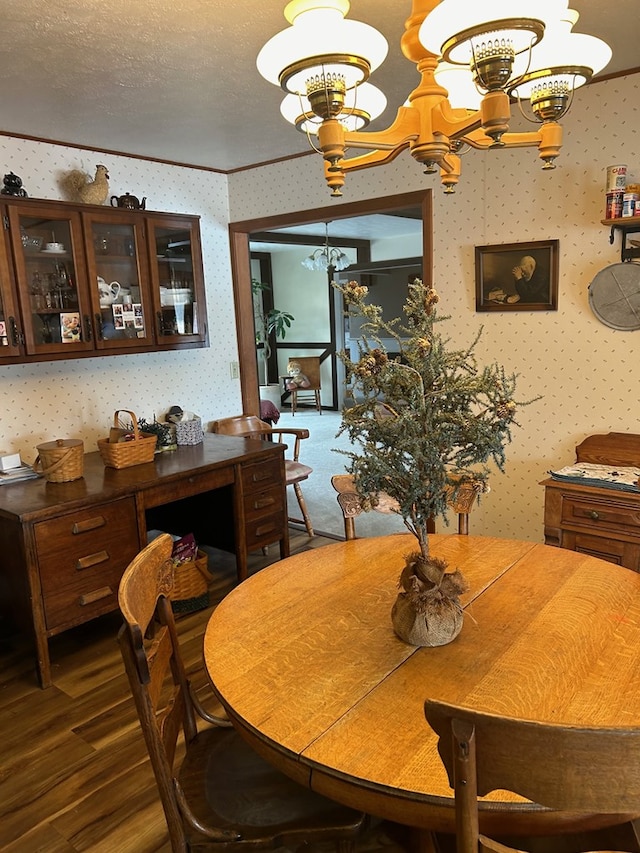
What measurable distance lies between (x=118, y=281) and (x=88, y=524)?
138cm

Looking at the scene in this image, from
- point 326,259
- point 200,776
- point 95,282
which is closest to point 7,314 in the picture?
point 95,282

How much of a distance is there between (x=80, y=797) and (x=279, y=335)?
27.9 feet

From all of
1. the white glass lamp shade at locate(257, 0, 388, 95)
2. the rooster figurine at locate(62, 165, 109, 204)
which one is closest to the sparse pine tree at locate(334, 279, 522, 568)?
the white glass lamp shade at locate(257, 0, 388, 95)

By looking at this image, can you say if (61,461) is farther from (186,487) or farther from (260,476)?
(260,476)

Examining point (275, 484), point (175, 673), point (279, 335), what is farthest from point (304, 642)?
point (279, 335)

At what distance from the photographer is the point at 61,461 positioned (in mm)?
2820

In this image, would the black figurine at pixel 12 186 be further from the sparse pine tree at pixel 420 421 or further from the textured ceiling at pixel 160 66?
the sparse pine tree at pixel 420 421

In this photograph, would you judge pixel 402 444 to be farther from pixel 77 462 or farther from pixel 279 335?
pixel 279 335

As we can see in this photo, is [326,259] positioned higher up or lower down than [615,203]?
higher up

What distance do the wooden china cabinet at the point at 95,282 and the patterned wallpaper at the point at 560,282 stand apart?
1.24 metres

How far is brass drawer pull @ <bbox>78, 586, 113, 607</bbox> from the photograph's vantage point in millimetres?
2644

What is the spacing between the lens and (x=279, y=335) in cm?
1002

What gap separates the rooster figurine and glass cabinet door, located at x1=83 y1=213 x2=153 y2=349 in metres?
0.17

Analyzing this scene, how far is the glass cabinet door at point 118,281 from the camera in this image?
124 inches
